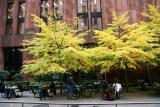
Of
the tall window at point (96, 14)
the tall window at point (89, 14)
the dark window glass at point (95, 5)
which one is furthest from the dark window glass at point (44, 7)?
the tall window at point (96, 14)

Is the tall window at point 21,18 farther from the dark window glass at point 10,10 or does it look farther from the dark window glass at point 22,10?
the dark window glass at point 10,10

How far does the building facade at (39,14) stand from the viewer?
35.8m

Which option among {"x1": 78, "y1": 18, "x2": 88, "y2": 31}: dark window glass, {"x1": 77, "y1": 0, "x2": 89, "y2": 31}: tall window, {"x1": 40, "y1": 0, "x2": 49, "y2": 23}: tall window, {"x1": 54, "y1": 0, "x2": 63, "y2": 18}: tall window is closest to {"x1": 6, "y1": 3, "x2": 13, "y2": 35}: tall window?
{"x1": 40, "y1": 0, "x2": 49, "y2": 23}: tall window

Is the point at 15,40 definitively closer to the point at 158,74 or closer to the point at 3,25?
the point at 3,25

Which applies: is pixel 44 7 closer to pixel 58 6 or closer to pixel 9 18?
pixel 58 6

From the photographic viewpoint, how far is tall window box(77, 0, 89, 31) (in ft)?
122

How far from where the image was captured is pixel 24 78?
122 feet

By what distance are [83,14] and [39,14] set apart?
21.1ft

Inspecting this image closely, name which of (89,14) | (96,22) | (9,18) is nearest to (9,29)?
(9,18)

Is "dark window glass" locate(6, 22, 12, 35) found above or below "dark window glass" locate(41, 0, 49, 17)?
below

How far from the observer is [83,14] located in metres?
37.4

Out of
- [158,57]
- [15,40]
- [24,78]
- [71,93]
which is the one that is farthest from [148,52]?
[15,40]

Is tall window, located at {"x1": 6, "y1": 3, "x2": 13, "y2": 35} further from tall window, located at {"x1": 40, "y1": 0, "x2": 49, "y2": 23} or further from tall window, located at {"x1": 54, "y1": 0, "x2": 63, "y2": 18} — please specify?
tall window, located at {"x1": 54, "y1": 0, "x2": 63, "y2": 18}

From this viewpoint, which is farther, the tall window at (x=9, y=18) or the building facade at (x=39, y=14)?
the tall window at (x=9, y=18)
